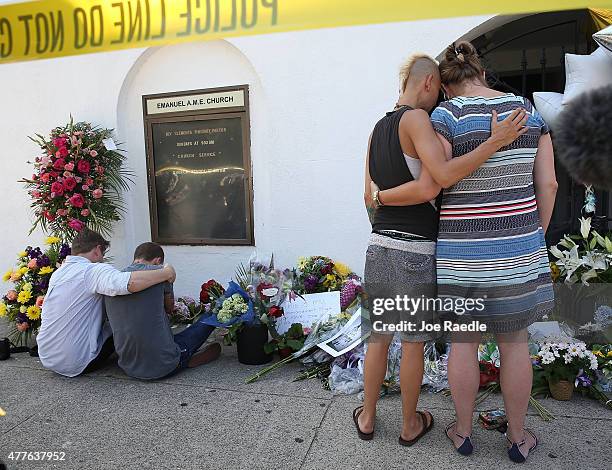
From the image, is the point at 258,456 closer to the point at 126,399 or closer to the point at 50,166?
the point at 126,399

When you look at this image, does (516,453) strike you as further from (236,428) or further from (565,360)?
(236,428)

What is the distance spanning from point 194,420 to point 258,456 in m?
0.59

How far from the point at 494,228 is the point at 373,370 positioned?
2.95ft

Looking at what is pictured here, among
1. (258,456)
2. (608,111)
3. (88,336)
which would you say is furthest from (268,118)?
(608,111)

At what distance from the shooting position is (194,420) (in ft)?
10.3

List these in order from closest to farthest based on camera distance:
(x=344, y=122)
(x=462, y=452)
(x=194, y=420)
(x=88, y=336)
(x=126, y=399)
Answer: (x=462, y=452)
(x=194, y=420)
(x=126, y=399)
(x=88, y=336)
(x=344, y=122)

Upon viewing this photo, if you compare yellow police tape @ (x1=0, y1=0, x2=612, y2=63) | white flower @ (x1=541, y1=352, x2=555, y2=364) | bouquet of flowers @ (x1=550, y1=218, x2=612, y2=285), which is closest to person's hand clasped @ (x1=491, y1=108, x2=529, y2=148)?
yellow police tape @ (x1=0, y1=0, x2=612, y2=63)

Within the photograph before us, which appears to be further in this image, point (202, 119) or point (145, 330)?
point (202, 119)

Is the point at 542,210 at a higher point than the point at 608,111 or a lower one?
lower

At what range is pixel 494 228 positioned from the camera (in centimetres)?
229

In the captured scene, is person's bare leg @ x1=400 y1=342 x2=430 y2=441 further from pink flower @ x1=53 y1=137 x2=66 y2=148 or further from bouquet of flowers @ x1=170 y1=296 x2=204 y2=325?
pink flower @ x1=53 y1=137 x2=66 y2=148

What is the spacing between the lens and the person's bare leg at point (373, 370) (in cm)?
259

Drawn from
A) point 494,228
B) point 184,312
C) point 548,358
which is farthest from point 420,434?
point 184,312

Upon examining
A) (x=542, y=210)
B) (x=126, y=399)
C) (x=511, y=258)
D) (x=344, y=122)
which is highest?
(x=344, y=122)
